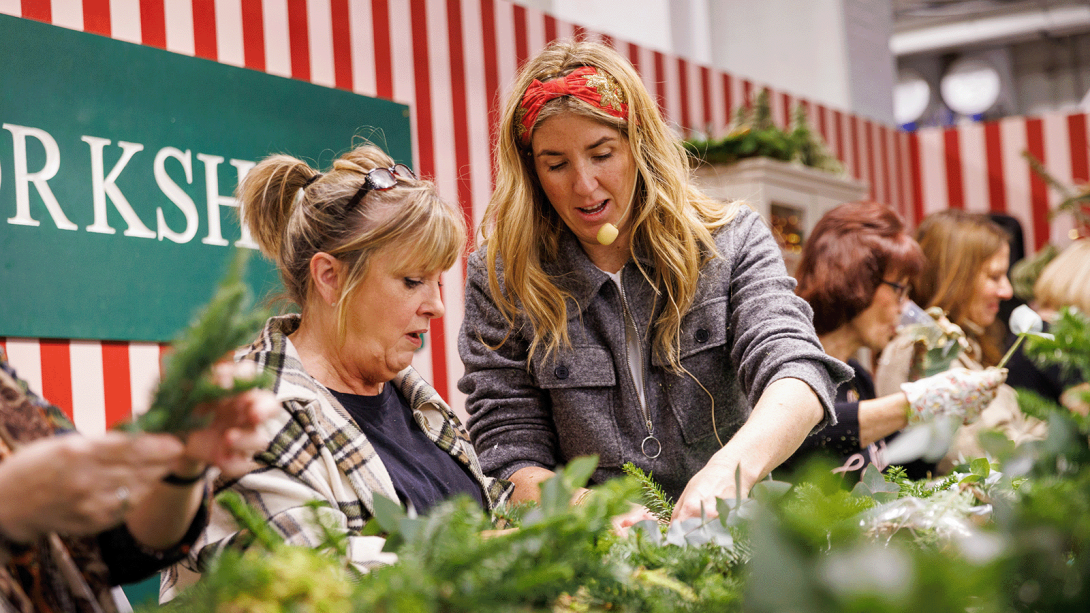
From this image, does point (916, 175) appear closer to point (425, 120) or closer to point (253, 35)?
point (425, 120)

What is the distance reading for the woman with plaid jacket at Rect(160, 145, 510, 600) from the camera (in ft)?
4.56

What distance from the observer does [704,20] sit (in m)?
6.09

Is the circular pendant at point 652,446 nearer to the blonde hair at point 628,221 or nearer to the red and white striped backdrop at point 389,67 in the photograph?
the blonde hair at point 628,221

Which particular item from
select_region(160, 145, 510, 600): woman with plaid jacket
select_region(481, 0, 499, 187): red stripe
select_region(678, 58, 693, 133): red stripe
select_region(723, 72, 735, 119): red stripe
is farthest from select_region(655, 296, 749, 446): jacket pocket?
select_region(723, 72, 735, 119): red stripe

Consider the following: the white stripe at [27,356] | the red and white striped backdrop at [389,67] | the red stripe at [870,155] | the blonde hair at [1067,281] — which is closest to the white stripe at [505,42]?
the red and white striped backdrop at [389,67]

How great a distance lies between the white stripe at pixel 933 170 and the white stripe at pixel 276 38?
4.84 metres

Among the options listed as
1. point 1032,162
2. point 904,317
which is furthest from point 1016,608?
point 1032,162

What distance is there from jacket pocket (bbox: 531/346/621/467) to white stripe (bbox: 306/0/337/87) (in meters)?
2.06

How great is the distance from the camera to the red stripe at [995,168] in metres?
6.50

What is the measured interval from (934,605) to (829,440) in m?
2.05

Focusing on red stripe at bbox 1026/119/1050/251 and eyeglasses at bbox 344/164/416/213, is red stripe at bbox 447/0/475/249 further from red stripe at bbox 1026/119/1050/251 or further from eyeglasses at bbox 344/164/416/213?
red stripe at bbox 1026/119/1050/251

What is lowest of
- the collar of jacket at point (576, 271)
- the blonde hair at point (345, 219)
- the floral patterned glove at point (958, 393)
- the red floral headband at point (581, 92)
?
the floral patterned glove at point (958, 393)

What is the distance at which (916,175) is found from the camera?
22.1ft

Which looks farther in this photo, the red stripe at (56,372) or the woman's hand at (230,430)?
the red stripe at (56,372)
